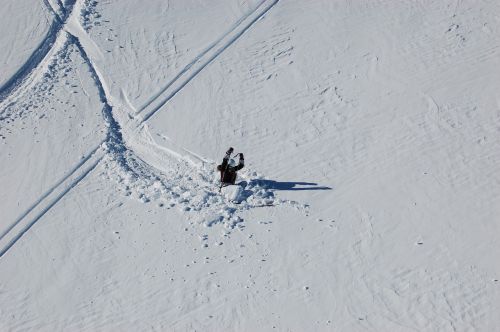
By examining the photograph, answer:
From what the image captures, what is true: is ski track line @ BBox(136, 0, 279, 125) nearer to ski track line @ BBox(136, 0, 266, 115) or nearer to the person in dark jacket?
ski track line @ BBox(136, 0, 266, 115)

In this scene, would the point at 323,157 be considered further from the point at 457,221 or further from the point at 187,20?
the point at 187,20

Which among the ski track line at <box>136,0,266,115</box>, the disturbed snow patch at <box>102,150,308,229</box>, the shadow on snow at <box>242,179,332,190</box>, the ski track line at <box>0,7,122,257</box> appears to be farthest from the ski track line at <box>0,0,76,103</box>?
the shadow on snow at <box>242,179,332,190</box>

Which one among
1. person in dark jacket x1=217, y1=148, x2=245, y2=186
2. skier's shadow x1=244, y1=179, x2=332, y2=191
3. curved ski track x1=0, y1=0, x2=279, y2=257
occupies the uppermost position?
curved ski track x1=0, y1=0, x2=279, y2=257

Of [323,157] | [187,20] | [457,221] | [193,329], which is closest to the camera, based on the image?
[193,329]

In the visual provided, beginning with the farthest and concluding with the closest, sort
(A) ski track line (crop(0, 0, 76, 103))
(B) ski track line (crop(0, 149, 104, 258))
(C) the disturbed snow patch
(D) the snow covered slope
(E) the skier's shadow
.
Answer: (A) ski track line (crop(0, 0, 76, 103)) → (E) the skier's shadow → (C) the disturbed snow patch → (B) ski track line (crop(0, 149, 104, 258)) → (D) the snow covered slope

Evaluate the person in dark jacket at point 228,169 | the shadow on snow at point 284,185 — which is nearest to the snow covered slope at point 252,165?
the shadow on snow at point 284,185

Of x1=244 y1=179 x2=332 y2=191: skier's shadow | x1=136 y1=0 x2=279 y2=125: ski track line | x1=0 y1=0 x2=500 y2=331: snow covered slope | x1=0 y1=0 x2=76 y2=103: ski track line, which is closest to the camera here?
x1=0 y1=0 x2=500 y2=331: snow covered slope

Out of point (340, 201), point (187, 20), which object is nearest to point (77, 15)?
point (187, 20)
